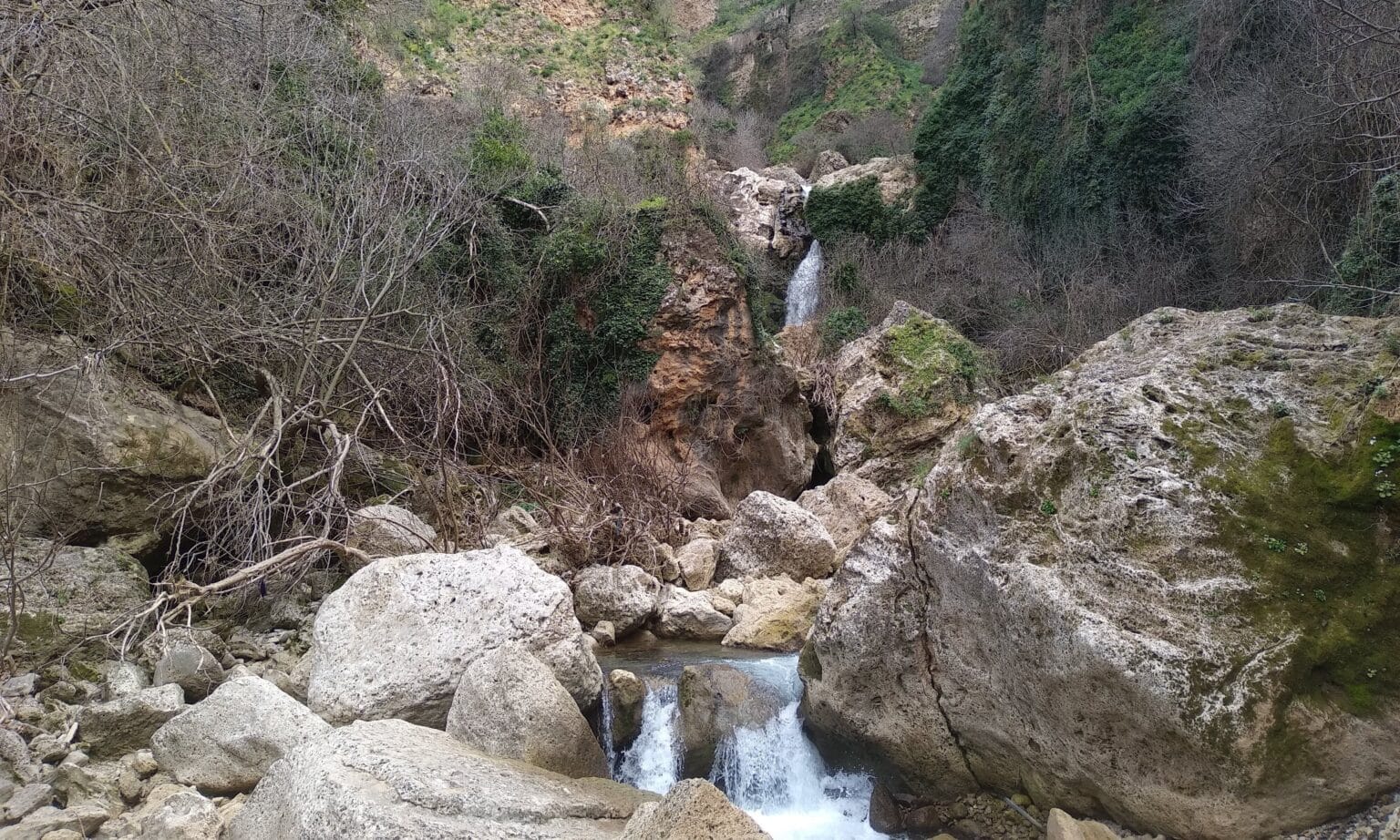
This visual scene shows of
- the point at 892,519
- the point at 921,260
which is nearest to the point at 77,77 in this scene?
the point at 892,519

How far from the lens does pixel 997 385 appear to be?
12.0m

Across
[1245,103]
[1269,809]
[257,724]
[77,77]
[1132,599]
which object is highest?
[1245,103]

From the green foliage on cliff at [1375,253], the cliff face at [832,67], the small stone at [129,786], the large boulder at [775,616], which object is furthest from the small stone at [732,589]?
the cliff face at [832,67]

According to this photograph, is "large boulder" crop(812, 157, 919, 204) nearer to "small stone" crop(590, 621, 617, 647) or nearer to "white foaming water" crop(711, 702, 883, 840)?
"small stone" crop(590, 621, 617, 647)

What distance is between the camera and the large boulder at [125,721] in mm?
4297

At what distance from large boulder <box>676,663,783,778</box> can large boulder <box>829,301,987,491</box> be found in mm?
5637

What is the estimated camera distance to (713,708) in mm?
5418

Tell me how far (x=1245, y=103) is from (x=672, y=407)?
8.74m

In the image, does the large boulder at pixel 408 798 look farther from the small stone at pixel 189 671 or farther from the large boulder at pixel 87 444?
the large boulder at pixel 87 444

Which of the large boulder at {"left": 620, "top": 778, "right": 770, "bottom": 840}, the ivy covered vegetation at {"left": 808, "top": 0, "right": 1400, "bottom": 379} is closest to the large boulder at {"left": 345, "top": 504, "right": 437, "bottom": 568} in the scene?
the large boulder at {"left": 620, "top": 778, "right": 770, "bottom": 840}

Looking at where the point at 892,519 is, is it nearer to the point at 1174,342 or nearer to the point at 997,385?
the point at 1174,342

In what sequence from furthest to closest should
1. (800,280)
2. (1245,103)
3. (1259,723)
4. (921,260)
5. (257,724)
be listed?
(800,280), (921,260), (1245,103), (257,724), (1259,723)

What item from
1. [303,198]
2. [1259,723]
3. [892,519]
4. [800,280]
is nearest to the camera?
[1259,723]

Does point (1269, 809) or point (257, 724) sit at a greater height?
point (1269, 809)
